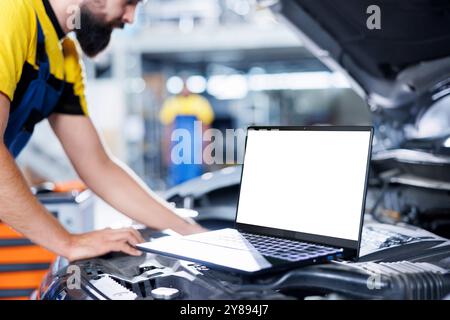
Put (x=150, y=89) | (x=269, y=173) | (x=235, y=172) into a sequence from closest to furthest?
(x=269, y=173) → (x=235, y=172) → (x=150, y=89)

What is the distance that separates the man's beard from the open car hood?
18.8 inches

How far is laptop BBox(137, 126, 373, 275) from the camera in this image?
89cm

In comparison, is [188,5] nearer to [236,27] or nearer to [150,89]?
[236,27]

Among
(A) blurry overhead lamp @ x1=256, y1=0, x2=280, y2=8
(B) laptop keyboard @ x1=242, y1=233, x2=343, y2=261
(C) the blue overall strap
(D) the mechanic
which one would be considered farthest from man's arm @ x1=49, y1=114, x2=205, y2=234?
(A) blurry overhead lamp @ x1=256, y1=0, x2=280, y2=8

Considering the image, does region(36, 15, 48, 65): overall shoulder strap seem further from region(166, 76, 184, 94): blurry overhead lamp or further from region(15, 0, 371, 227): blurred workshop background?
region(166, 76, 184, 94): blurry overhead lamp

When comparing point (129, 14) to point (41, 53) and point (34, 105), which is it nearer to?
point (41, 53)

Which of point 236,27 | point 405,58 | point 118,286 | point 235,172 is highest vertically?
point 236,27

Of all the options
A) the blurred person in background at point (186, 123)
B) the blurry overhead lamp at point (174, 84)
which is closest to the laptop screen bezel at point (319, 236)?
the blurred person in background at point (186, 123)

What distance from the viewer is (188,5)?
7570 millimetres

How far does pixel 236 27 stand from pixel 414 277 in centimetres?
676

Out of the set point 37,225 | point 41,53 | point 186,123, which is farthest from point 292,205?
point 186,123

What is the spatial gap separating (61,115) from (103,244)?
20.1 inches

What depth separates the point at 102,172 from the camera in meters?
1.45

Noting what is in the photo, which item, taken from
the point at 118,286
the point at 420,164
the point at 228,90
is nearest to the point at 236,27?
the point at 228,90
